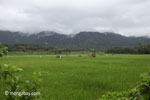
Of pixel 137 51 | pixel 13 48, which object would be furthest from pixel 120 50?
pixel 13 48

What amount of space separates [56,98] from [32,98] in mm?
3148

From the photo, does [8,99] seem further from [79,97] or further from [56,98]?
[79,97]

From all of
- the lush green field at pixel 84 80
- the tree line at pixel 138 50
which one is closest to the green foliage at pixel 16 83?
the lush green field at pixel 84 80

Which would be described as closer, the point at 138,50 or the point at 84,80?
the point at 84,80

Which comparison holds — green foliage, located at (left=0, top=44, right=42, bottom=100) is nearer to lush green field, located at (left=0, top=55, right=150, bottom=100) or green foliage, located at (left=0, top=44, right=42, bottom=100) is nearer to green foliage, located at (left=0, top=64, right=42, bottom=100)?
green foliage, located at (left=0, top=64, right=42, bottom=100)

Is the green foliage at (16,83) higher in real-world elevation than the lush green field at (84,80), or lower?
higher

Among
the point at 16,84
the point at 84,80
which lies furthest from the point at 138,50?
the point at 16,84

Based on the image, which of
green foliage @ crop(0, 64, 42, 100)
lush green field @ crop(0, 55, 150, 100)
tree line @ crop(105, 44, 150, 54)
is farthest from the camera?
tree line @ crop(105, 44, 150, 54)

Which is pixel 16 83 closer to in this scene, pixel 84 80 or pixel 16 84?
pixel 16 84

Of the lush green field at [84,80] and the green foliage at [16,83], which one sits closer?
the green foliage at [16,83]

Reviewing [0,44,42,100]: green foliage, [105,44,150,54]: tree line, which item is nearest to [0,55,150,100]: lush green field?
[0,44,42,100]: green foliage

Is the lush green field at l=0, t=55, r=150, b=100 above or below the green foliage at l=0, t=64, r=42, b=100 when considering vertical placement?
below

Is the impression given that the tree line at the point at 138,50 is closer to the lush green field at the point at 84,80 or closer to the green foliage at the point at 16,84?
the lush green field at the point at 84,80

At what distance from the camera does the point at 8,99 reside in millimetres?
1927
